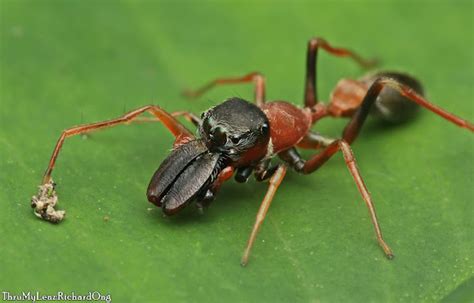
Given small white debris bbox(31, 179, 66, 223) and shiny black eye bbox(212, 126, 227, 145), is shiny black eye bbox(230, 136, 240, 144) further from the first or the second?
small white debris bbox(31, 179, 66, 223)

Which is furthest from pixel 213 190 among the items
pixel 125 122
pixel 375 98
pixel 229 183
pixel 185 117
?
pixel 375 98

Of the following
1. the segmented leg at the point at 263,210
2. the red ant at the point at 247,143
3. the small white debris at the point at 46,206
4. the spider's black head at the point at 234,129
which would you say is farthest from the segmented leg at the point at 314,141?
the small white debris at the point at 46,206

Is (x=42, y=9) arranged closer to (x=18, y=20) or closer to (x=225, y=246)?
(x=18, y=20)

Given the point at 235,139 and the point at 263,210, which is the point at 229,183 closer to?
the point at 235,139

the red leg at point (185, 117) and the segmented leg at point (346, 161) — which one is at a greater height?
the red leg at point (185, 117)

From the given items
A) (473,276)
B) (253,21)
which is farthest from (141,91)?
(473,276)

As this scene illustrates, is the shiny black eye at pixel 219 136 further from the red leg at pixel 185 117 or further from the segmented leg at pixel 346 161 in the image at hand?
the segmented leg at pixel 346 161
